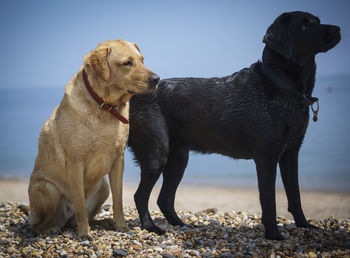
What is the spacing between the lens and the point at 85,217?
3.76 metres

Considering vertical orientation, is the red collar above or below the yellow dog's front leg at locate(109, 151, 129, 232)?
above

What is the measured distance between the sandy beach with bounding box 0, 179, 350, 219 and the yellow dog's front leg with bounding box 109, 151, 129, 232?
3.33m

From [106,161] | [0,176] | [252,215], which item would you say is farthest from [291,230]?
[0,176]

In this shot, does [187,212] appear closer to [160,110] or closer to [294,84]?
[160,110]

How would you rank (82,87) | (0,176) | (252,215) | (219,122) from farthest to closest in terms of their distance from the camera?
(0,176) < (252,215) < (219,122) < (82,87)

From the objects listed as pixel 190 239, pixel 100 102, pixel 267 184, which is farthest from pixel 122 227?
pixel 267 184

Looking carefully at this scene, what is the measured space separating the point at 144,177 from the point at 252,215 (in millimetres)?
1687

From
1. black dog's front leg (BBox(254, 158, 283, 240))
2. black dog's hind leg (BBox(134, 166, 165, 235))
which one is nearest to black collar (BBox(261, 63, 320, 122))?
black dog's front leg (BBox(254, 158, 283, 240))

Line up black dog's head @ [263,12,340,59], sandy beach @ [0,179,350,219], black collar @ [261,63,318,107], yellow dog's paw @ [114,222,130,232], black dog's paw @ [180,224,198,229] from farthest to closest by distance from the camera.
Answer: sandy beach @ [0,179,350,219], black dog's paw @ [180,224,198,229], yellow dog's paw @ [114,222,130,232], black collar @ [261,63,318,107], black dog's head @ [263,12,340,59]

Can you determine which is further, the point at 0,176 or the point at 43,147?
the point at 0,176

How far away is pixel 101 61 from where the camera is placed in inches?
138

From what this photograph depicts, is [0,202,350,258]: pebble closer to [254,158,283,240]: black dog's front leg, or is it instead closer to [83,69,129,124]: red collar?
[254,158,283,240]: black dog's front leg

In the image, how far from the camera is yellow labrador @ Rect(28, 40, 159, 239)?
356cm

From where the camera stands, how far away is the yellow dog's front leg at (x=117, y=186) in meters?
3.85
